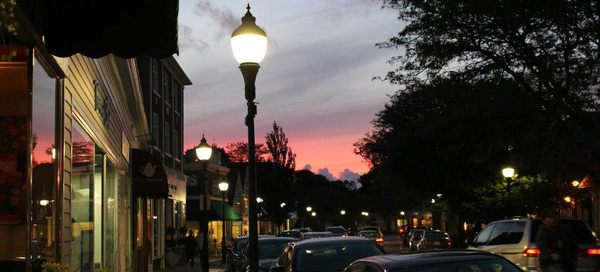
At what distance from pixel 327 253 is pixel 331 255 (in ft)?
0.27

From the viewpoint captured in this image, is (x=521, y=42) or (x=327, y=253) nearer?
(x=327, y=253)

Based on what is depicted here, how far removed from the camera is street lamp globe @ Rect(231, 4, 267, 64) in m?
9.20

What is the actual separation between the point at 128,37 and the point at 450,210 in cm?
4081

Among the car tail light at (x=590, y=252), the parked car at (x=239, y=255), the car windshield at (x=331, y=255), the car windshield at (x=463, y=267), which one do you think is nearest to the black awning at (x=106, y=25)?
the car windshield at (x=463, y=267)

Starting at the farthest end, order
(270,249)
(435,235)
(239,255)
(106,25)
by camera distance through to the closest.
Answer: (435,235) < (239,255) < (270,249) < (106,25)

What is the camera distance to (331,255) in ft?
37.7

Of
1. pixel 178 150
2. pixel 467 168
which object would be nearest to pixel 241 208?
pixel 178 150

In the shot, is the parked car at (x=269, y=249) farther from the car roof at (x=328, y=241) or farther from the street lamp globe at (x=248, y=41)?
the street lamp globe at (x=248, y=41)

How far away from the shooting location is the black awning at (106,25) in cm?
677

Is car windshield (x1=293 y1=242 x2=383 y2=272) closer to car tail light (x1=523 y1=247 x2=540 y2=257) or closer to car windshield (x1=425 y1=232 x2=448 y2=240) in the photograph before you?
car tail light (x1=523 y1=247 x2=540 y2=257)

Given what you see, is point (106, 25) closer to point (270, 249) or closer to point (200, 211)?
point (270, 249)

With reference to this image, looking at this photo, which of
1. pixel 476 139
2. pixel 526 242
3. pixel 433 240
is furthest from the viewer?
pixel 433 240

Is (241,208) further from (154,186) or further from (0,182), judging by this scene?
(0,182)

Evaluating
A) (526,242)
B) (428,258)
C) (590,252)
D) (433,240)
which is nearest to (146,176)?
(526,242)
